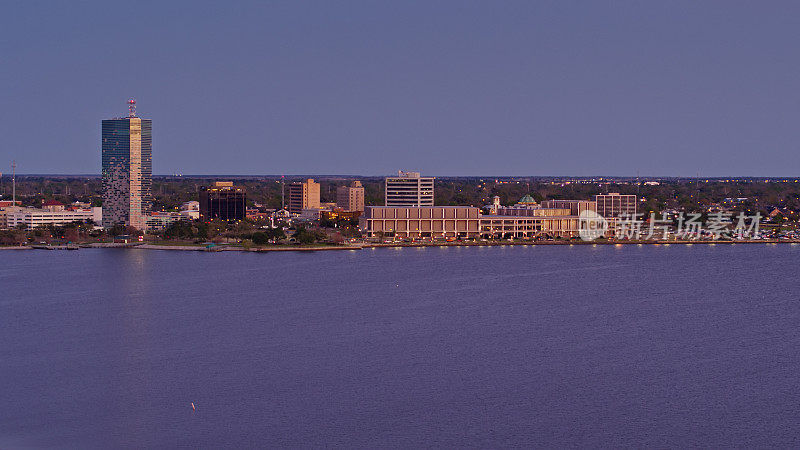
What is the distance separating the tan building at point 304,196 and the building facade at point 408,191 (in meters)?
8.52

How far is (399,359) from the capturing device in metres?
13.9

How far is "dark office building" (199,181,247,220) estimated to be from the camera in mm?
A: 43094

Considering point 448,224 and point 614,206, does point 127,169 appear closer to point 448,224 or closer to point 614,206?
point 448,224

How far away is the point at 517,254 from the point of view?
101ft

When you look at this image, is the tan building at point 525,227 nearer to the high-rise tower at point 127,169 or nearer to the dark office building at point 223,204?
the dark office building at point 223,204

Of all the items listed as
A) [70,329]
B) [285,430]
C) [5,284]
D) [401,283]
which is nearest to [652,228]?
[401,283]

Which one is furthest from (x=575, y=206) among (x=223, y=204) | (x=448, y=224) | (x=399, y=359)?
(x=399, y=359)

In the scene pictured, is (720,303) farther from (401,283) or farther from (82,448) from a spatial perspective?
(82,448)

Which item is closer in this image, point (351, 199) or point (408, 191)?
point (408, 191)

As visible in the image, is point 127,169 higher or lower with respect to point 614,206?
higher

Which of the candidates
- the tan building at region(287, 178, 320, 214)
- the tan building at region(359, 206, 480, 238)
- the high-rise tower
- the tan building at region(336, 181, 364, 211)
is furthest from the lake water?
the tan building at region(287, 178, 320, 214)

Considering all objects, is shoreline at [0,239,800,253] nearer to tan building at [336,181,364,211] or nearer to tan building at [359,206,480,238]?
tan building at [359,206,480,238]

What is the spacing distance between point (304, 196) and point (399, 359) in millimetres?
37539

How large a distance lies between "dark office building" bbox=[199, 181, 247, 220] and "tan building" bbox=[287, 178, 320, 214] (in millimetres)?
7168
